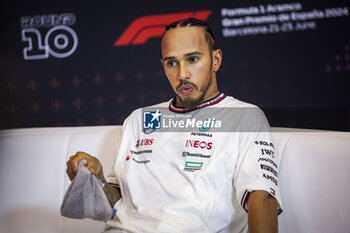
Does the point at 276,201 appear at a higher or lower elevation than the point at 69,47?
lower

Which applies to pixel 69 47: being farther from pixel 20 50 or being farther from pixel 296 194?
pixel 296 194

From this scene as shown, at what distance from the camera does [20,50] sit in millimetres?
2213

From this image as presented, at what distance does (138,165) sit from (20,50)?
1326 mm

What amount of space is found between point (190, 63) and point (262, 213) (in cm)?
57

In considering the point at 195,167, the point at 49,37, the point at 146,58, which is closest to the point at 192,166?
the point at 195,167

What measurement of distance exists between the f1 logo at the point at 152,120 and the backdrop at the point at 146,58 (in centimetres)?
57

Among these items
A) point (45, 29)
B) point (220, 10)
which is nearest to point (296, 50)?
point (220, 10)

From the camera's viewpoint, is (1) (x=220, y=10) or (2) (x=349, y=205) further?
(1) (x=220, y=10)

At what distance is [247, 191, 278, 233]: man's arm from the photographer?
1040 mm

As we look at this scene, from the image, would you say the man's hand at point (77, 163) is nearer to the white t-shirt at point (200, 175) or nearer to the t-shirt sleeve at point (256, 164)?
the white t-shirt at point (200, 175)

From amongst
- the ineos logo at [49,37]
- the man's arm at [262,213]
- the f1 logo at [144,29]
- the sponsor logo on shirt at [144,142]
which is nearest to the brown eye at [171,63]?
the sponsor logo on shirt at [144,142]

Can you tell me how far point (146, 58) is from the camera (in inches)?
79.7

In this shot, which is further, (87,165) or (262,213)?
(87,165)

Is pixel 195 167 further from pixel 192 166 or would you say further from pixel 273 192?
pixel 273 192
